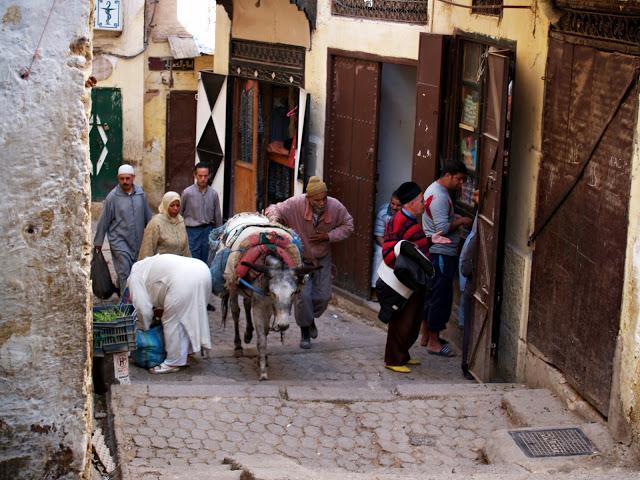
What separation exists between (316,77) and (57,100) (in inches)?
319

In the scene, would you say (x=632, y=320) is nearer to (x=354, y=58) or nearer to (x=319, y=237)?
(x=319, y=237)

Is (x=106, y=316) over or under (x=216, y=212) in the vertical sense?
under

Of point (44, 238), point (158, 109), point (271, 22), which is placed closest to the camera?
point (44, 238)

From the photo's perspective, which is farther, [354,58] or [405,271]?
[354,58]

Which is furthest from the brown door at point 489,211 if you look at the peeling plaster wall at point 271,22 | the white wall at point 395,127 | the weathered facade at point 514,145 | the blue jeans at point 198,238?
the peeling plaster wall at point 271,22

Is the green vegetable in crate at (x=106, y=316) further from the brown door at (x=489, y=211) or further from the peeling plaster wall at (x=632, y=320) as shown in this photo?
the peeling plaster wall at (x=632, y=320)

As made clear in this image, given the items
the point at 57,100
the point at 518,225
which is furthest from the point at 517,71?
the point at 57,100

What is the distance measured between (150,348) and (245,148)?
548 centimetres

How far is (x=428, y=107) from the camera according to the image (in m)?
10.2

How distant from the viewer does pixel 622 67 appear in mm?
6605

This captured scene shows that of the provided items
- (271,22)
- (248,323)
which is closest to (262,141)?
(271,22)

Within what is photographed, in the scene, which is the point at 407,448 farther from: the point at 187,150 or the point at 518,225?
the point at 187,150

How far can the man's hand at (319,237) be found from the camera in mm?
9922

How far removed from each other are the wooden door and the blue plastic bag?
503 centimetres
